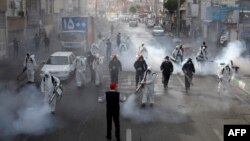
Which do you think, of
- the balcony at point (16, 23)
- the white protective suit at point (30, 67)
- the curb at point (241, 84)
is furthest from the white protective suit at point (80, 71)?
the balcony at point (16, 23)

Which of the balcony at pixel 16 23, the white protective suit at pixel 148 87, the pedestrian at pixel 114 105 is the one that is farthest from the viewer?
the balcony at pixel 16 23

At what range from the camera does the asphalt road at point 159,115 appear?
13.7 meters

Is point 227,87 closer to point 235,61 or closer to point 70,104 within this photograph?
point 70,104

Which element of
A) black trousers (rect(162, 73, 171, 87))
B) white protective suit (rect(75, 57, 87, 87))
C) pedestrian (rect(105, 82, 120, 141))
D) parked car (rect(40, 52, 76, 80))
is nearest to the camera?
pedestrian (rect(105, 82, 120, 141))

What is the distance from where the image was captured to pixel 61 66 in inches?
958

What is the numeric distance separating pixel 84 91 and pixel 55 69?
2.92 meters

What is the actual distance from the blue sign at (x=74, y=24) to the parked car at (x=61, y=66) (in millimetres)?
14161

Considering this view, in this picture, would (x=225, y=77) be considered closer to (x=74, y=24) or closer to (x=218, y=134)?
(x=218, y=134)

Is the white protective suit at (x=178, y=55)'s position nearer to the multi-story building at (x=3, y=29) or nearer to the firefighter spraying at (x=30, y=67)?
the firefighter spraying at (x=30, y=67)

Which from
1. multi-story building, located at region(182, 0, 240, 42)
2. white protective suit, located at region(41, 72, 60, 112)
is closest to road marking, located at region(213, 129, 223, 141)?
white protective suit, located at region(41, 72, 60, 112)

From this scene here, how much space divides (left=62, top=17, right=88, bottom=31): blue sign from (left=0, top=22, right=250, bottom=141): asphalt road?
16893 mm

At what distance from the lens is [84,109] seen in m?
17.4

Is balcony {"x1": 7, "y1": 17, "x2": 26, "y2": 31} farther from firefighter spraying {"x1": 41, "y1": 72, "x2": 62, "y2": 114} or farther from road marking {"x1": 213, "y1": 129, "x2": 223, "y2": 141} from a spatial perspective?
road marking {"x1": 213, "y1": 129, "x2": 223, "y2": 141}

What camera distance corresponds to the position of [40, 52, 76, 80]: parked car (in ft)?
77.9
